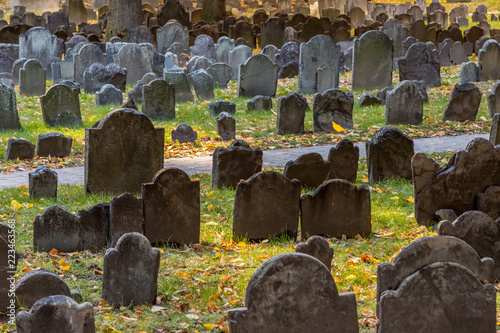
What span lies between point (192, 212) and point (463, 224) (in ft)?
7.86

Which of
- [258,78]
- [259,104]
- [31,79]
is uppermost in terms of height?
[258,78]

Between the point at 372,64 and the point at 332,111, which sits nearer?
the point at 332,111

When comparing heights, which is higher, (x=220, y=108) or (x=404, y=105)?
(x=404, y=105)

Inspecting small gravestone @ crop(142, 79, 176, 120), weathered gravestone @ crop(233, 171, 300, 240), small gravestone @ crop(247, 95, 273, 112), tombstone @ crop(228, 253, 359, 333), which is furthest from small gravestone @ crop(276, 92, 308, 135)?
tombstone @ crop(228, 253, 359, 333)

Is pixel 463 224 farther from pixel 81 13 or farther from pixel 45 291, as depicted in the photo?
pixel 81 13

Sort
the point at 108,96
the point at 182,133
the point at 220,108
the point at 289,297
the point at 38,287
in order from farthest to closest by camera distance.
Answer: the point at 108,96
the point at 220,108
the point at 182,133
the point at 38,287
the point at 289,297

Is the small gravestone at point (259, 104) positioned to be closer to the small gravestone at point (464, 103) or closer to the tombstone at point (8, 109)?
the small gravestone at point (464, 103)

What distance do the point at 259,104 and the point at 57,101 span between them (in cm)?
408

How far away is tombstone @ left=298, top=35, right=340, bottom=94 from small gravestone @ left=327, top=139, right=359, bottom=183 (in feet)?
27.6

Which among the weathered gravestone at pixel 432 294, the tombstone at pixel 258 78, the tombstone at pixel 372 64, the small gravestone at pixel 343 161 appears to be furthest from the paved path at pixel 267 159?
the weathered gravestone at pixel 432 294

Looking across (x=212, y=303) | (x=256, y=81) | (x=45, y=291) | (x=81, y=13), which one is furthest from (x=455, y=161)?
(x=81, y=13)

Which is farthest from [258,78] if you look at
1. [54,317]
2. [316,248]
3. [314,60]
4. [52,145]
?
[54,317]

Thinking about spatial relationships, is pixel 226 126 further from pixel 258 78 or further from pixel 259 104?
pixel 258 78

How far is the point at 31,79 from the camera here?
55.9ft
